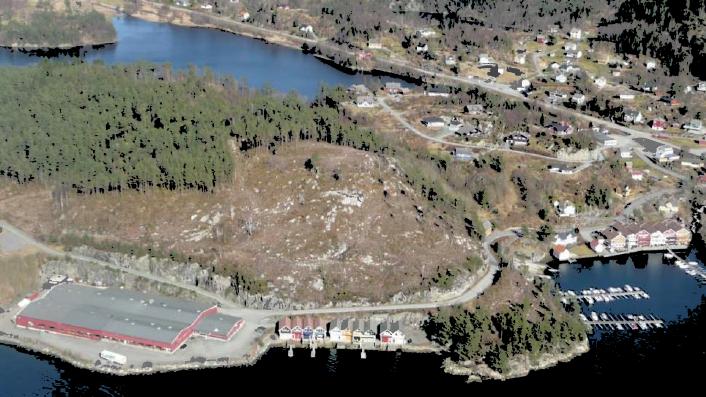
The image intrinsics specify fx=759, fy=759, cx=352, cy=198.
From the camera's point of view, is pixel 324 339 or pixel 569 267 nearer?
pixel 324 339

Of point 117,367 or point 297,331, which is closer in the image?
point 117,367

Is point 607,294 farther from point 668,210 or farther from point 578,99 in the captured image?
point 578,99

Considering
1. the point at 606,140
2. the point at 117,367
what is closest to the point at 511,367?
the point at 117,367

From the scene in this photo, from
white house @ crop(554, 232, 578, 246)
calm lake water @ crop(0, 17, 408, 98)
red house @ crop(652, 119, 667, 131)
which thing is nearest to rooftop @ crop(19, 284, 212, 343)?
white house @ crop(554, 232, 578, 246)

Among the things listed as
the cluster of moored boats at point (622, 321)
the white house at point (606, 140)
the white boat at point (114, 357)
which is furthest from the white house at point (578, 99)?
the white boat at point (114, 357)

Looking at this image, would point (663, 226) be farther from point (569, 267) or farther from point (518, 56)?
point (518, 56)

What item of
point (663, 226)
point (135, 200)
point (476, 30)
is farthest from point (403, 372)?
point (476, 30)

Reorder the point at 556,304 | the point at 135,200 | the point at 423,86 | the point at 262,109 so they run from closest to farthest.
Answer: the point at 556,304 < the point at 135,200 < the point at 262,109 < the point at 423,86
